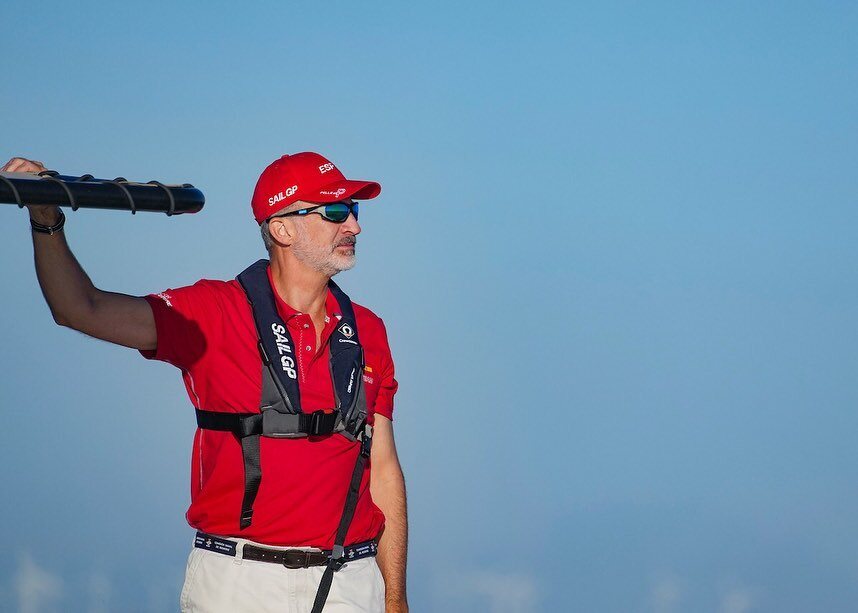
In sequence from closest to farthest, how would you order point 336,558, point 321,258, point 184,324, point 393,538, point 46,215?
point 46,215
point 184,324
point 336,558
point 321,258
point 393,538

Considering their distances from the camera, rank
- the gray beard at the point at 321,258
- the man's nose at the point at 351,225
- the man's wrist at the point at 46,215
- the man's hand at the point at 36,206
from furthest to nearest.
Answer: the man's nose at the point at 351,225 < the gray beard at the point at 321,258 < the man's wrist at the point at 46,215 < the man's hand at the point at 36,206

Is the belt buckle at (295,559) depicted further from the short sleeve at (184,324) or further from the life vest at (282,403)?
the short sleeve at (184,324)

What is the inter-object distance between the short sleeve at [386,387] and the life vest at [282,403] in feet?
0.80

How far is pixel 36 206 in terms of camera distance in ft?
17.3

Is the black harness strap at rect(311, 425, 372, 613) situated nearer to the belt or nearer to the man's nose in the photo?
the belt

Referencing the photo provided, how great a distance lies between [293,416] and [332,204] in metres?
1.05

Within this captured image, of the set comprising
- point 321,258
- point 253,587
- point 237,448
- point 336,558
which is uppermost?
point 321,258

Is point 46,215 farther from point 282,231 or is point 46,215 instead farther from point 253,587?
point 253,587

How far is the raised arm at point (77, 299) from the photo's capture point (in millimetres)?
5523

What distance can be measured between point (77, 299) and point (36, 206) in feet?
1.92

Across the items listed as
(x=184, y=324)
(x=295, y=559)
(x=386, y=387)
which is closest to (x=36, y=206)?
(x=184, y=324)

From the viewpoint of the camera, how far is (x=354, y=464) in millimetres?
6590

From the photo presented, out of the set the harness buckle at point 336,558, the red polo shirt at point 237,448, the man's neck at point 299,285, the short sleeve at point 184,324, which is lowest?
the harness buckle at point 336,558

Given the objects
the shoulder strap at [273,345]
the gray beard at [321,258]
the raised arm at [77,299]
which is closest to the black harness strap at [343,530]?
the shoulder strap at [273,345]
